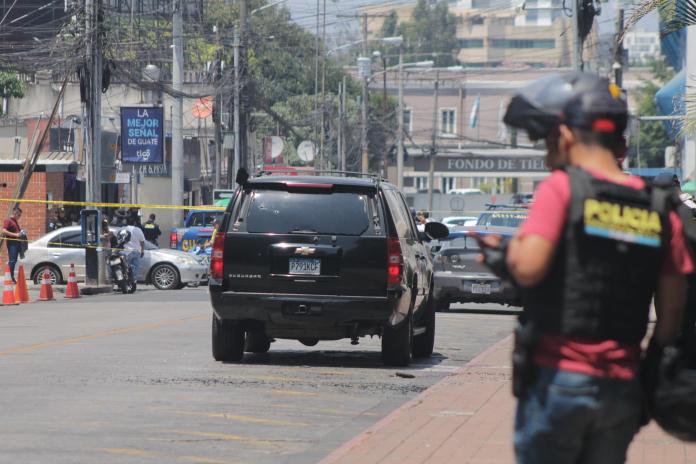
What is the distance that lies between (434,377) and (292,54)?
94016 millimetres

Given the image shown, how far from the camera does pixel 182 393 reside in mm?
12547

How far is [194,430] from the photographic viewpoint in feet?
34.3

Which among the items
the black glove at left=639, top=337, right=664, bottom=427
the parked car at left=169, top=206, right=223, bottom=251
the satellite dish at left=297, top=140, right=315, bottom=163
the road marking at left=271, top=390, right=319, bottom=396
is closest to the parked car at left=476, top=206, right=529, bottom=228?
the parked car at left=169, top=206, right=223, bottom=251

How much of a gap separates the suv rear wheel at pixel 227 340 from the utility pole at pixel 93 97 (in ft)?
62.8

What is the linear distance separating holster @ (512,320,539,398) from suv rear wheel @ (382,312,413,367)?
10167mm

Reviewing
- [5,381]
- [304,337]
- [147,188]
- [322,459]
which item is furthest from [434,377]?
[147,188]

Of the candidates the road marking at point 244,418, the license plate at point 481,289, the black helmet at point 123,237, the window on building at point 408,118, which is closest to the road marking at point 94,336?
the license plate at point 481,289

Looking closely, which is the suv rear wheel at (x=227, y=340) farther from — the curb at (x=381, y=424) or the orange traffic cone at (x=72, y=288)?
the orange traffic cone at (x=72, y=288)

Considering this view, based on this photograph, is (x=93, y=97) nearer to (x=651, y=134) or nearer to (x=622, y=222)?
(x=622, y=222)

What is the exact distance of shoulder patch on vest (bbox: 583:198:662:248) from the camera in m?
4.63

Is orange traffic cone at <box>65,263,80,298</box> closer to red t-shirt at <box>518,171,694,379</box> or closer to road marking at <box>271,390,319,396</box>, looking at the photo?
road marking at <box>271,390,319,396</box>

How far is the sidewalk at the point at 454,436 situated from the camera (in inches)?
352

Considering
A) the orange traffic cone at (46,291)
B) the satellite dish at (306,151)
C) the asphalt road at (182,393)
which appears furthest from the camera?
the satellite dish at (306,151)

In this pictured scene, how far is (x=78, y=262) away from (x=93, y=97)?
3.84 meters
